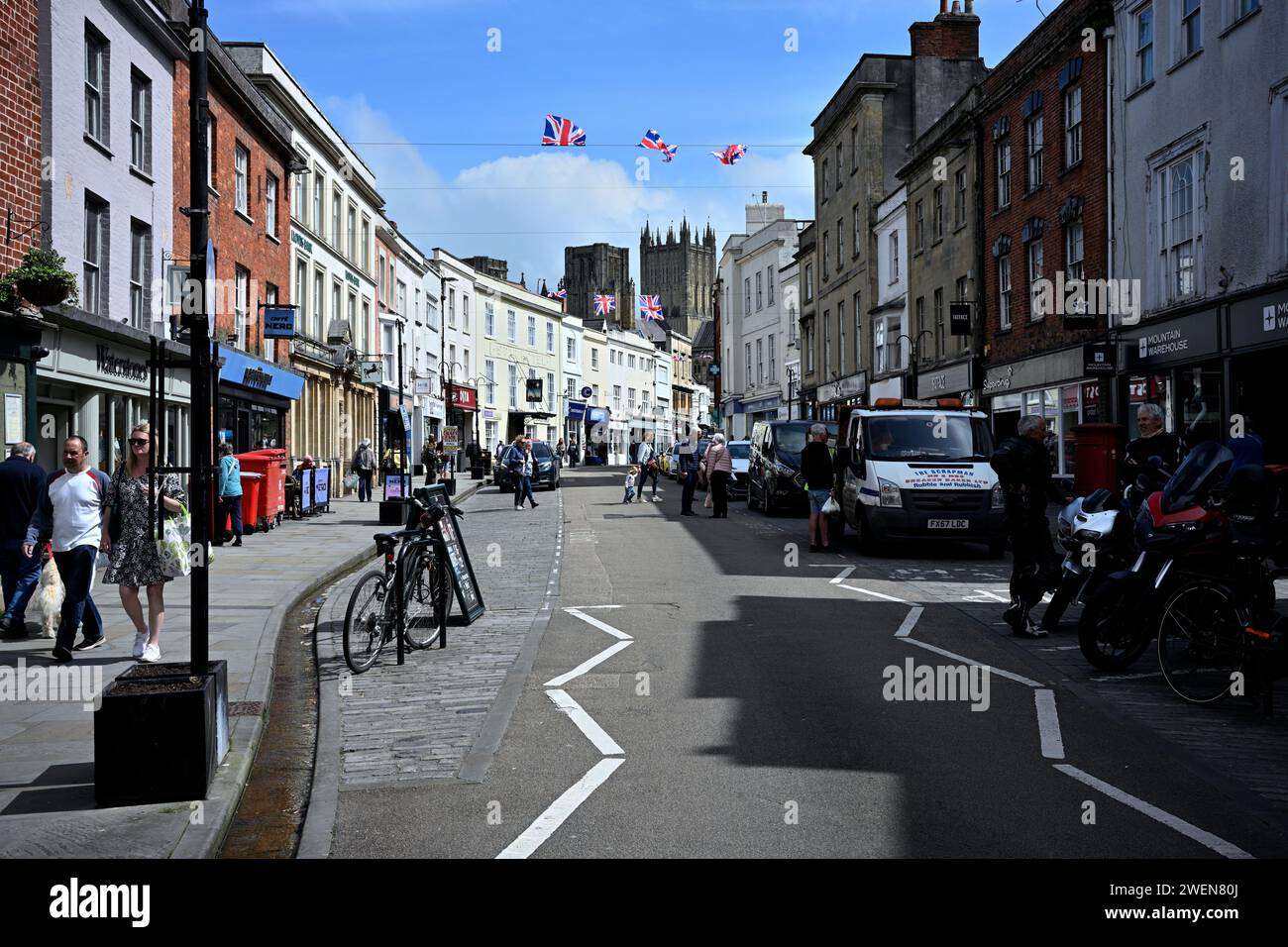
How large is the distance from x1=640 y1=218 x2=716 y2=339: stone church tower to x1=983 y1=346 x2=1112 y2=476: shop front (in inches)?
4543

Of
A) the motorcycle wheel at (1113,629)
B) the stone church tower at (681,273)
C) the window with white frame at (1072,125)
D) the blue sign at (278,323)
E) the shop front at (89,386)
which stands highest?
the stone church tower at (681,273)

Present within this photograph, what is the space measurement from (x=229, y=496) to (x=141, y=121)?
282 inches

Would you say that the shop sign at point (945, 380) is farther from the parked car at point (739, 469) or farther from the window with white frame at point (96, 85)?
the window with white frame at point (96, 85)

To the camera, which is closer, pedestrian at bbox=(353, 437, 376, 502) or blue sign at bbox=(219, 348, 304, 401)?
blue sign at bbox=(219, 348, 304, 401)

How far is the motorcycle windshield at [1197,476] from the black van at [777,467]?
51.6 ft

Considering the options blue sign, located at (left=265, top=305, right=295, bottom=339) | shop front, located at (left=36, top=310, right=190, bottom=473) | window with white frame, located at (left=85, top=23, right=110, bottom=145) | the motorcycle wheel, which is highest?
window with white frame, located at (left=85, top=23, right=110, bottom=145)

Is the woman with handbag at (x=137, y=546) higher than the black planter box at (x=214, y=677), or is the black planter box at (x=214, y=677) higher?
the woman with handbag at (x=137, y=546)

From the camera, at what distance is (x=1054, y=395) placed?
82.1 ft

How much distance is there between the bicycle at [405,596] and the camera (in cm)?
838

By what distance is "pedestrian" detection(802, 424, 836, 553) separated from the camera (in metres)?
16.8

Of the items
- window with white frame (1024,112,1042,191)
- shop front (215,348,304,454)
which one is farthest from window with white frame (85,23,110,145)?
window with white frame (1024,112,1042,191)

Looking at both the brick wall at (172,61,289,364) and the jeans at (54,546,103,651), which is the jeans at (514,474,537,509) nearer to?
the brick wall at (172,61,289,364)

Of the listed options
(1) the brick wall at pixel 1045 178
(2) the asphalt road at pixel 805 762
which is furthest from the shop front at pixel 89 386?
(1) the brick wall at pixel 1045 178

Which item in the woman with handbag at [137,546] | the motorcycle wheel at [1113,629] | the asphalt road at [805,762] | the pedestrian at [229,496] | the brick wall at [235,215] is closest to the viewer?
the asphalt road at [805,762]
